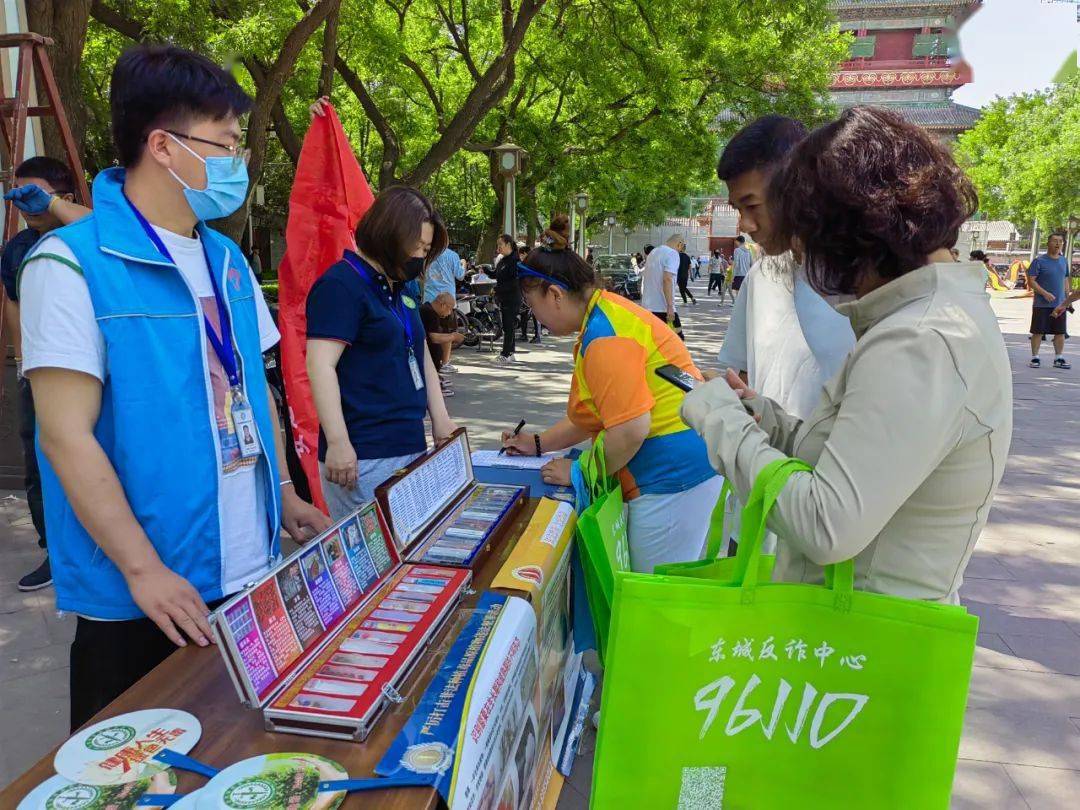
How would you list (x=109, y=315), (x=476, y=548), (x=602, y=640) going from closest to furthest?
(x=109, y=315)
(x=476, y=548)
(x=602, y=640)

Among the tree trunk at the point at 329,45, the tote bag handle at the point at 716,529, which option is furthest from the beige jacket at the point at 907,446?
the tree trunk at the point at 329,45

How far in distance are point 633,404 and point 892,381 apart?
3.29 feet

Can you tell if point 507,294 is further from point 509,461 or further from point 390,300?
point 390,300

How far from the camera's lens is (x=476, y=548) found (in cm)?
176

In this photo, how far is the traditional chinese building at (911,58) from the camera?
157 ft

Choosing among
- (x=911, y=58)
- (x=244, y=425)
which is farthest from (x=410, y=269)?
(x=911, y=58)

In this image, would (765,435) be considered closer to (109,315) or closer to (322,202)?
(109,315)

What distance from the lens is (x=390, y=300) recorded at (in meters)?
2.30

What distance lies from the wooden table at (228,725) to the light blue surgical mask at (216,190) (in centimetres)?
82

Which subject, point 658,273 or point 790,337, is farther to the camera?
point 658,273

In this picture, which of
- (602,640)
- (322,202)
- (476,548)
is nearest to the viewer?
(476,548)

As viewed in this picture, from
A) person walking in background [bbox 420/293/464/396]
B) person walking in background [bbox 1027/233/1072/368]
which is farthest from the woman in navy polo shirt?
person walking in background [bbox 1027/233/1072/368]

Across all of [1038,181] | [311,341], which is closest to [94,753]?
[311,341]

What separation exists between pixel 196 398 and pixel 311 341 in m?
0.78
